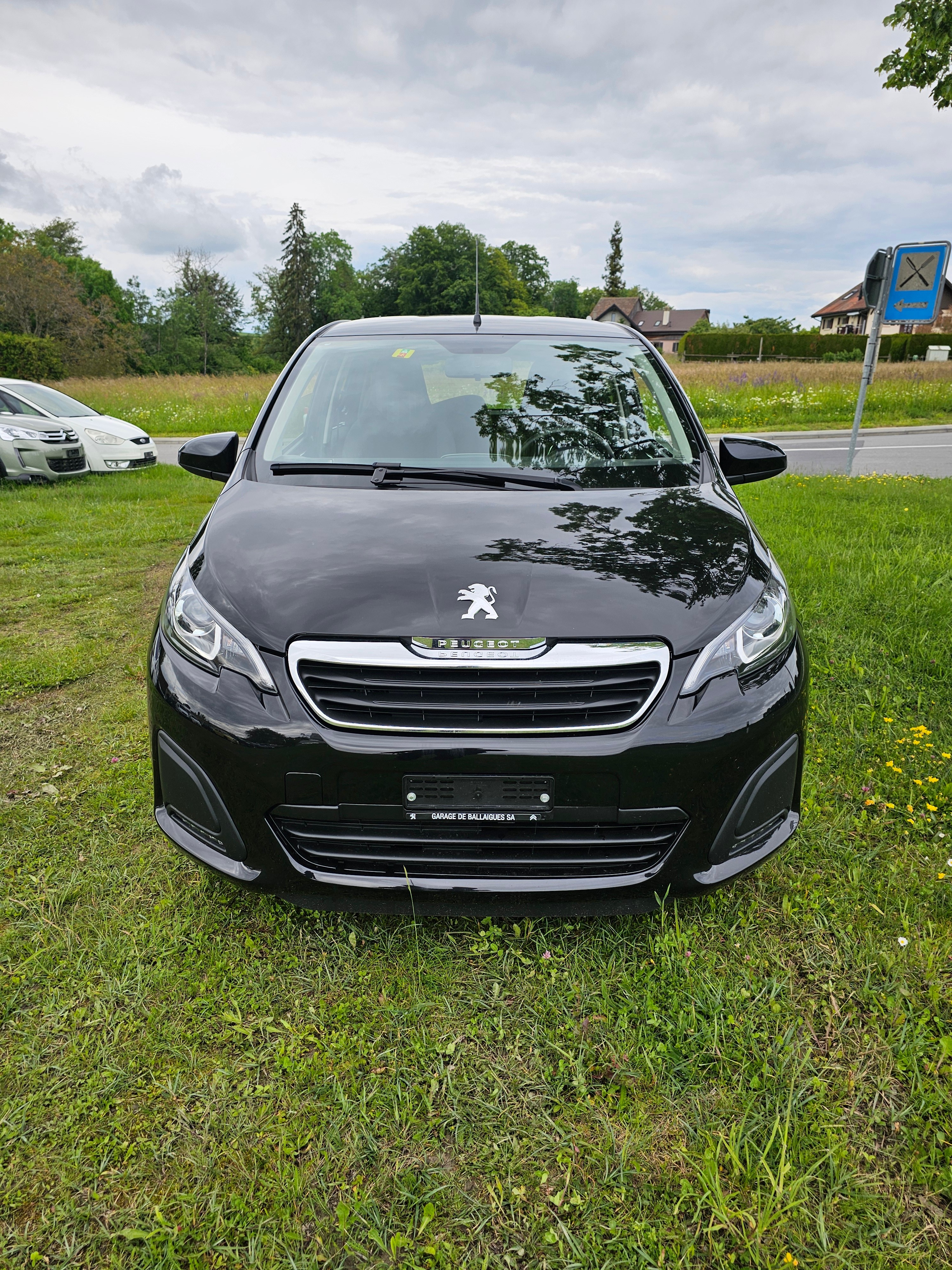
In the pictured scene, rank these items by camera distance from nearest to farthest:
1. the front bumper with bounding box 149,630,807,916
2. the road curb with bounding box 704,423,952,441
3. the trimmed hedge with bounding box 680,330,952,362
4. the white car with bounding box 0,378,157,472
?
the front bumper with bounding box 149,630,807,916 → the white car with bounding box 0,378,157,472 → the road curb with bounding box 704,423,952,441 → the trimmed hedge with bounding box 680,330,952,362

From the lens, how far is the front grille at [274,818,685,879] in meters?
1.82

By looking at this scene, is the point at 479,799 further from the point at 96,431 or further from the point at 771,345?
the point at 771,345

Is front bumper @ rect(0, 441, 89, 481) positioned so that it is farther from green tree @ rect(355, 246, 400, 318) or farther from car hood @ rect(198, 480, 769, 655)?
green tree @ rect(355, 246, 400, 318)

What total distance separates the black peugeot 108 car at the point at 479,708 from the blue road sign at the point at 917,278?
843cm

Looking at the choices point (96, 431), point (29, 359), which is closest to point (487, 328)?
point (96, 431)

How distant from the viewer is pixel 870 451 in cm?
1294

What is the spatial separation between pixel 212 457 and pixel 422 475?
2.87ft

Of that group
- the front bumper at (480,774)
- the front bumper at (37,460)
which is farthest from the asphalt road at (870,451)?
the front bumper at (480,774)

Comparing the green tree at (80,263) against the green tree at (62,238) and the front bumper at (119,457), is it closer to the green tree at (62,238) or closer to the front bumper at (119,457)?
the green tree at (62,238)

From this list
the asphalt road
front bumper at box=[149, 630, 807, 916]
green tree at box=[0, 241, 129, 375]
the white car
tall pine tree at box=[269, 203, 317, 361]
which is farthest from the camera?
tall pine tree at box=[269, 203, 317, 361]

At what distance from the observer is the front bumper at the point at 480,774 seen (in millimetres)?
1751

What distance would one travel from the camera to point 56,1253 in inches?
54.7

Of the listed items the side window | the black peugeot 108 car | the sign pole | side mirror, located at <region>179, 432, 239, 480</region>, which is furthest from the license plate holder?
the side window

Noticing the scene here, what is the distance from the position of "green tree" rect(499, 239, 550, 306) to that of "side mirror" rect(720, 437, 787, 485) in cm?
9412
